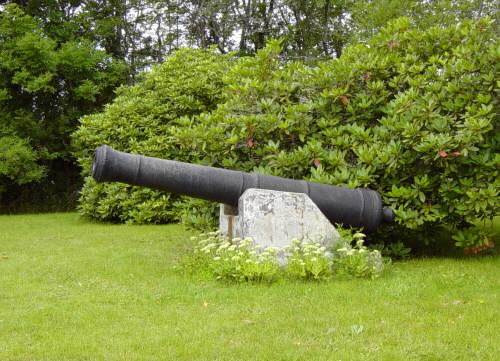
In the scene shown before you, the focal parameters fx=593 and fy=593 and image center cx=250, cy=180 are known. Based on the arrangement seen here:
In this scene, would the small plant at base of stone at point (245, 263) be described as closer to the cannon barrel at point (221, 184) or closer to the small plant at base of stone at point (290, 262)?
the small plant at base of stone at point (290, 262)

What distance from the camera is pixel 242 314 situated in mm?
5562

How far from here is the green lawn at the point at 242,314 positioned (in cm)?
454

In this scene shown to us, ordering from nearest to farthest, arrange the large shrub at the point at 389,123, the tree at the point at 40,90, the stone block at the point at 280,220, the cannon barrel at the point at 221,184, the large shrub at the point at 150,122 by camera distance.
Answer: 1. the cannon barrel at the point at 221,184
2. the stone block at the point at 280,220
3. the large shrub at the point at 389,123
4. the large shrub at the point at 150,122
5. the tree at the point at 40,90

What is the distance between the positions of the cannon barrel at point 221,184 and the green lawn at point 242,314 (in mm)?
908

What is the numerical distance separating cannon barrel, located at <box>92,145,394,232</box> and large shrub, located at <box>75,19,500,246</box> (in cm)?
30

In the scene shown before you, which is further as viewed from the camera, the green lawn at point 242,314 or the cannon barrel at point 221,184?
the cannon barrel at point 221,184

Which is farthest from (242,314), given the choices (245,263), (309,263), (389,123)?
(389,123)

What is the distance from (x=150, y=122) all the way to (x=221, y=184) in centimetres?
900

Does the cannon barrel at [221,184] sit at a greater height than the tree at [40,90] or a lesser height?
lesser

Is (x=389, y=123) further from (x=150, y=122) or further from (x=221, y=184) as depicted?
(x=150, y=122)

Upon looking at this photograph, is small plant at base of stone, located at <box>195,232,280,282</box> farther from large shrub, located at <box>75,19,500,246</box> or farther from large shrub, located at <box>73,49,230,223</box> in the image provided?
large shrub, located at <box>73,49,230,223</box>

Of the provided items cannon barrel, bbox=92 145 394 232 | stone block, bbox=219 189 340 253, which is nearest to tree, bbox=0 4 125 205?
cannon barrel, bbox=92 145 394 232

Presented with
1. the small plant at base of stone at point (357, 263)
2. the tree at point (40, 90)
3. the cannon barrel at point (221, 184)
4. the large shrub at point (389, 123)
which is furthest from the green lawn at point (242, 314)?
the tree at point (40, 90)

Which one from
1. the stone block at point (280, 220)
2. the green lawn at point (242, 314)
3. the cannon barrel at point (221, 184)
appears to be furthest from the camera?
the stone block at point (280, 220)
